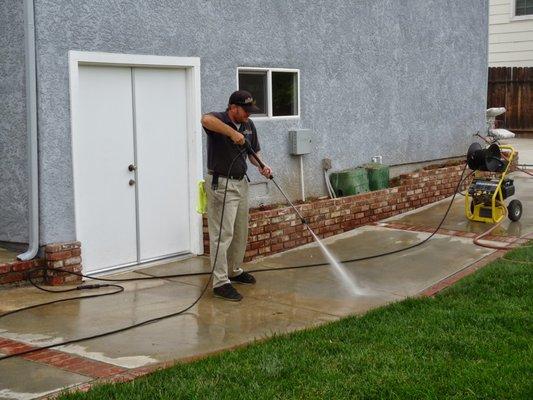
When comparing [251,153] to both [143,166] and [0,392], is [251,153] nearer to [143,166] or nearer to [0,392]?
[143,166]

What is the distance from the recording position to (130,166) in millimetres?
8531

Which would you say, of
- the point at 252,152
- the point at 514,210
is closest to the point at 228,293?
the point at 252,152

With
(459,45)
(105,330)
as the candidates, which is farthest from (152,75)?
(459,45)

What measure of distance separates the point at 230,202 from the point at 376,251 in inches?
111

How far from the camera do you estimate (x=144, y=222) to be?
8766mm

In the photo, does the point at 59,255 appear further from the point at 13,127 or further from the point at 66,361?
the point at 66,361

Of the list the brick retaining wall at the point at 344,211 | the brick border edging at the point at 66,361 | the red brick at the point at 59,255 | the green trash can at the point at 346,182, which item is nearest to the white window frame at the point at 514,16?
the brick retaining wall at the point at 344,211

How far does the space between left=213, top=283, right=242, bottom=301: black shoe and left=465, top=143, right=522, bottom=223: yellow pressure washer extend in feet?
15.2

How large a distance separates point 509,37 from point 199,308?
60.6 feet

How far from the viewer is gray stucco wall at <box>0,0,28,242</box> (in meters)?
7.69

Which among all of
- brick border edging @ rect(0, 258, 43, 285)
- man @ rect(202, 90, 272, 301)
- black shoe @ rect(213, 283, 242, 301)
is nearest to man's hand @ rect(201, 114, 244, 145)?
man @ rect(202, 90, 272, 301)

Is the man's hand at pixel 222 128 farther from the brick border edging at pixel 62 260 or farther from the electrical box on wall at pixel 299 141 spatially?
the electrical box on wall at pixel 299 141

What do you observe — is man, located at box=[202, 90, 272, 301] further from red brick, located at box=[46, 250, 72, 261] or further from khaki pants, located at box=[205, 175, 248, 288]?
red brick, located at box=[46, 250, 72, 261]

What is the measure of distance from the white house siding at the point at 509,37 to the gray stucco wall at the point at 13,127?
18.1m
